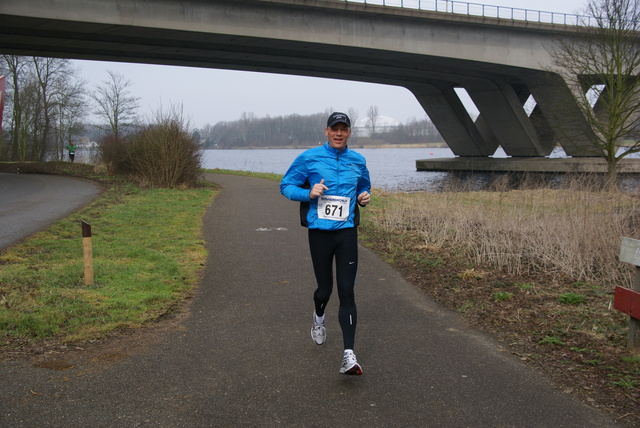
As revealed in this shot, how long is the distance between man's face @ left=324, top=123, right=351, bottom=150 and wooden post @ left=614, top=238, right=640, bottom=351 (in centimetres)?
253

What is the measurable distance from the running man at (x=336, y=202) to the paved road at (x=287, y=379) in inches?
21.5

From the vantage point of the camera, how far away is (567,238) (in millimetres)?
8133

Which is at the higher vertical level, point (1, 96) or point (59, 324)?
point (1, 96)

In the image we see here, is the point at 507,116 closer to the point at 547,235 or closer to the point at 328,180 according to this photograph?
the point at 547,235

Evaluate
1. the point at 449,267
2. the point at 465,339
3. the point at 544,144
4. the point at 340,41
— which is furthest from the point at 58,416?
the point at 544,144

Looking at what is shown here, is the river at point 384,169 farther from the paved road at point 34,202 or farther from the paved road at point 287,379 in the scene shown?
the paved road at point 287,379

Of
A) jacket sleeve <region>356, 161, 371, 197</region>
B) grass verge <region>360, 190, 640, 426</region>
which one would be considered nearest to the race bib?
jacket sleeve <region>356, 161, 371, 197</region>

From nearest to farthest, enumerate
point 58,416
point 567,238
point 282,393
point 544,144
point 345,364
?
1. point 58,416
2. point 282,393
3. point 345,364
4. point 567,238
5. point 544,144

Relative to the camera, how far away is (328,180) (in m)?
4.62

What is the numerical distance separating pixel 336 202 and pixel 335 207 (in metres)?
0.04

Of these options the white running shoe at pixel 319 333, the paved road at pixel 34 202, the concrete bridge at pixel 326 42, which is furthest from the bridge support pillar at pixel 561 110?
the white running shoe at pixel 319 333

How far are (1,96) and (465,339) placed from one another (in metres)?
7.46

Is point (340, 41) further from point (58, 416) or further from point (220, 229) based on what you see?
point (58, 416)

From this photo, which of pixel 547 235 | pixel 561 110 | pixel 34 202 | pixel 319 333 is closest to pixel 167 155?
pixel 34 202
